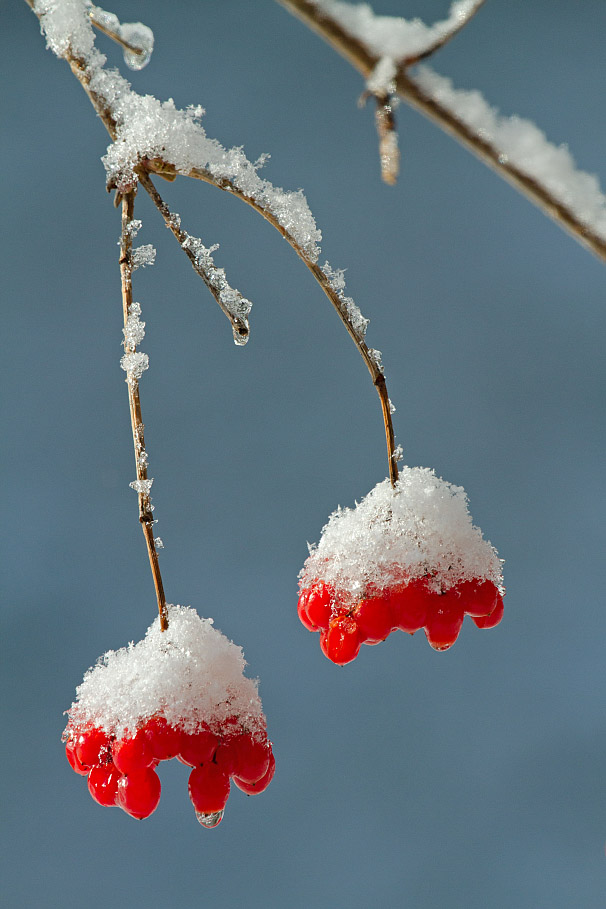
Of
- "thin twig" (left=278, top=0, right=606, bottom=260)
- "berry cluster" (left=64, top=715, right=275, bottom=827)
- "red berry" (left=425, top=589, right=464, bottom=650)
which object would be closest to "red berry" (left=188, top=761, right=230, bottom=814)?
"berry cluster" (left=64, top=715, right=275, bottom=827)

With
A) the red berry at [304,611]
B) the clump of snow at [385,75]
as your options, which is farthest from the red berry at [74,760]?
the clump of snow at [385,75]

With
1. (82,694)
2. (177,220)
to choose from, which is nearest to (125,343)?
(177,220)

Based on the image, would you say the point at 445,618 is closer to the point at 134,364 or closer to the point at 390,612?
the point at 390,612

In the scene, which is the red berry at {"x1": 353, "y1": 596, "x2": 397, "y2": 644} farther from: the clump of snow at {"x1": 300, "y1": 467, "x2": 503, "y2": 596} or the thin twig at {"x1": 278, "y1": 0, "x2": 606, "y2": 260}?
the thin twig at {"x1": 278, "y1": 0, "x2": 606, "y2": 260}

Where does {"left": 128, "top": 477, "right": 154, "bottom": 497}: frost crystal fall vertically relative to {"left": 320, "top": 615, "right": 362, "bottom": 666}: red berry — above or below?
above

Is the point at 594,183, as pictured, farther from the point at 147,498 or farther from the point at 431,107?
the point at 147,498

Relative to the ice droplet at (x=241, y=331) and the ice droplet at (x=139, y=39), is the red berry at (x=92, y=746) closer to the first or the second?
the ice droplet at (x=241, y=331)

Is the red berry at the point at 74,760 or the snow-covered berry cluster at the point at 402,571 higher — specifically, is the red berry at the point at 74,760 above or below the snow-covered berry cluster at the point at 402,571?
below
